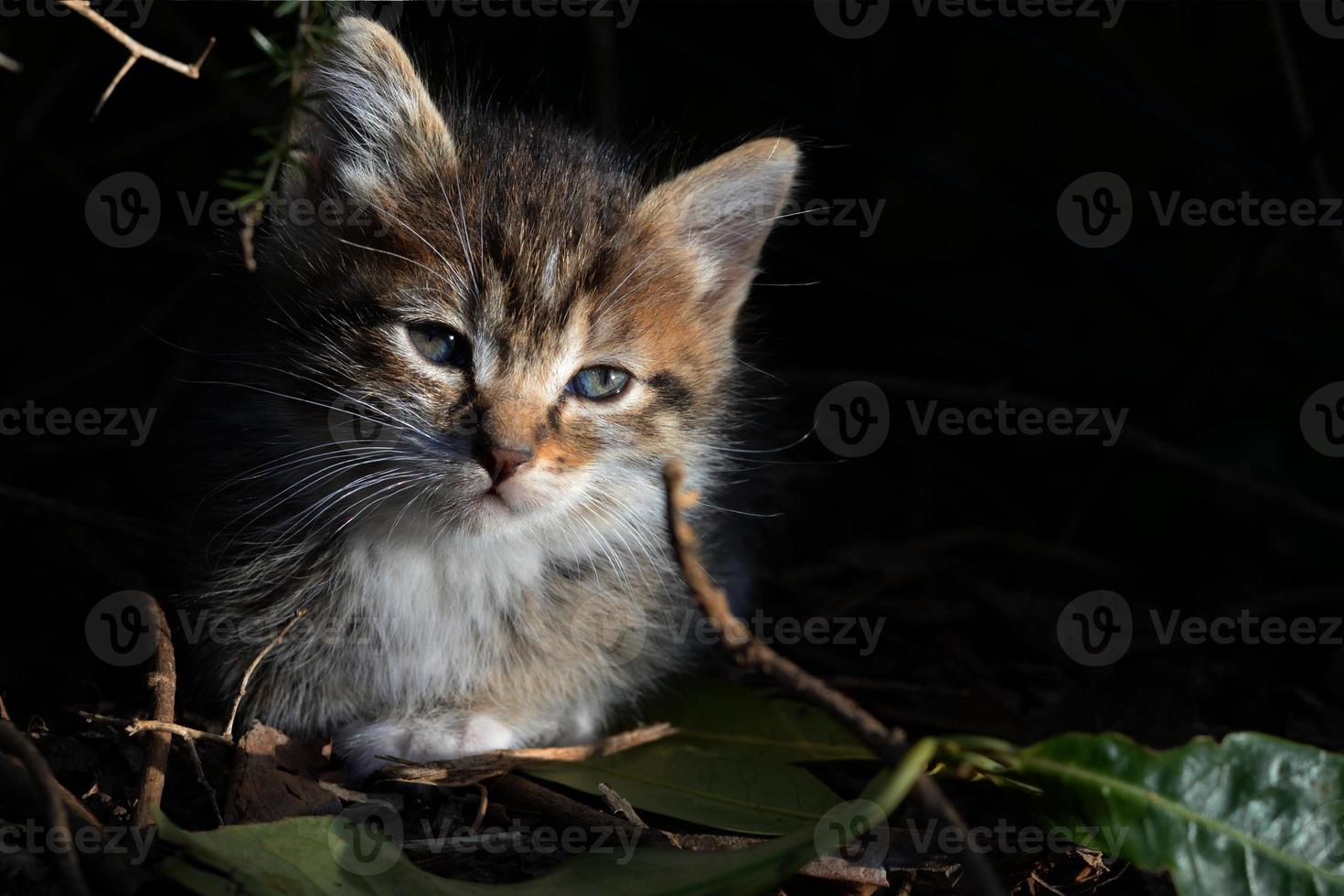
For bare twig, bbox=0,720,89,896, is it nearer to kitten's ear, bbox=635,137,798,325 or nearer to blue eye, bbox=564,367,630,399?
blue eye, bbox=564,367,630,399

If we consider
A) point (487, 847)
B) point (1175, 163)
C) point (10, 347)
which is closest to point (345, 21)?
point (487, 847)

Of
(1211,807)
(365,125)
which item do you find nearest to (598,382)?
(365,125)

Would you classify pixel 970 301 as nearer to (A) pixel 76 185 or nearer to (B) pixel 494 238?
(B) pixel 494 238

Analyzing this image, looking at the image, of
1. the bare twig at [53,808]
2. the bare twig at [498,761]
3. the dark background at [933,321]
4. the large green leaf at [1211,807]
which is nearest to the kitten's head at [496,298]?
the dark background at [933,321]

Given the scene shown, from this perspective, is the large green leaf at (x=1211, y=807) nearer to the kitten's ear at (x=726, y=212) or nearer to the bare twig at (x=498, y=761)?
the bare twig at (x=498, y=761)

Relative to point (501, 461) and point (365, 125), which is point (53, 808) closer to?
point (501, 461)

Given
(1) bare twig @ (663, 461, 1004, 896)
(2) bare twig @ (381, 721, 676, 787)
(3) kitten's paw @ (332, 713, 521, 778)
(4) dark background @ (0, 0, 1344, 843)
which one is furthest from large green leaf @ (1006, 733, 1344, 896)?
(3) kitten's paw @ (332, 713, 521, 778)
